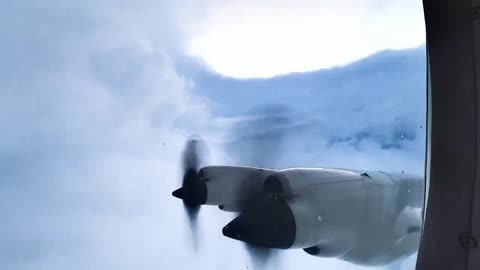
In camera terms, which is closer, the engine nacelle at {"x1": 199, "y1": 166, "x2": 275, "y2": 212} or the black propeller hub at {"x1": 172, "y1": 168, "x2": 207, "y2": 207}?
the black propeller hub at {"x1": 172, "y1": 168, "x2": 207, "y2": 207}

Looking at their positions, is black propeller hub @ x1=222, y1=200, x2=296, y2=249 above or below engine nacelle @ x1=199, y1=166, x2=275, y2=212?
below

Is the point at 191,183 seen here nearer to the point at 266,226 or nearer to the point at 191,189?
the point at 191,189

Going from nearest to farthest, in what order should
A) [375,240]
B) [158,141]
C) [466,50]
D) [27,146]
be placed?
[27,146]
[158,141]
[466,50]
[375,240]

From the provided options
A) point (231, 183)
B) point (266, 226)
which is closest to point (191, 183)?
point (231, 183)

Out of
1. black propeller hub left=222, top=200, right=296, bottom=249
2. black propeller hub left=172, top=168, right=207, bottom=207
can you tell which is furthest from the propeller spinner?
black propeller hub left=222, top=200, right=296, bottom=249

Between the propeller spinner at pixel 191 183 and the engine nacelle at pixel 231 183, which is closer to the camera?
the propeller spinner at pixel 191 183

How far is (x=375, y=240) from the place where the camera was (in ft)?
5.57

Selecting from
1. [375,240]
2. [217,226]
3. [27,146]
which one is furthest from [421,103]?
[27,146]

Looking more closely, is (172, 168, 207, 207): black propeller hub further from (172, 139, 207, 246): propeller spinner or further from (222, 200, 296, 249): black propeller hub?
(222, 200, 296, 249): black propeller hub

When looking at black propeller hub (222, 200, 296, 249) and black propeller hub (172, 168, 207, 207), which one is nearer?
black propeller hub (172, 168, 207, 207)

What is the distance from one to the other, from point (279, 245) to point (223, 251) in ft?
0.75

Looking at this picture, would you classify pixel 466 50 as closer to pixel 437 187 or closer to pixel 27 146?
pixel 437 187

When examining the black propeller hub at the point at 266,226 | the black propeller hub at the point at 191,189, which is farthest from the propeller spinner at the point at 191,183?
the black propeller hub at the point at 266,226

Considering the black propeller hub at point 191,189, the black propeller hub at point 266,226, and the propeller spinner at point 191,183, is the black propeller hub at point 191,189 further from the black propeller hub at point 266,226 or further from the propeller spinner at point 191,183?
the black propeller hub at point 266,226
